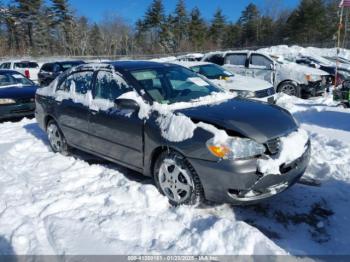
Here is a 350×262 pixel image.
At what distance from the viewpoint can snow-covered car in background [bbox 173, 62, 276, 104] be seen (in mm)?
8484

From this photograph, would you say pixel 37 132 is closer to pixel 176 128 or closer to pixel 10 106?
pixel 10 106

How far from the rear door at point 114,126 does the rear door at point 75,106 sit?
0.21 m

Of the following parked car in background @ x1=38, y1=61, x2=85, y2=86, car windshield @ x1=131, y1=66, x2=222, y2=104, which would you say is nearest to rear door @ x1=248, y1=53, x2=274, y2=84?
car windshield @ x1=131, y1=66, x2=222, y2=104

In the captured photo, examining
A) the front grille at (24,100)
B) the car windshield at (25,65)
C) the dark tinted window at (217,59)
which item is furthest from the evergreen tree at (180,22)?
the front grille at (24,100)

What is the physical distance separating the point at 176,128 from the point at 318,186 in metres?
2.07

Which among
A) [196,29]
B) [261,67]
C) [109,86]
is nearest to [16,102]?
[109,86]

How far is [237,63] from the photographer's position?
478 inches

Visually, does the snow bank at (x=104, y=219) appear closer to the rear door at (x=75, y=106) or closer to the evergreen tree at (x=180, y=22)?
the rear door at (x=75, y=106)

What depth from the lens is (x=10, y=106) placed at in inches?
350

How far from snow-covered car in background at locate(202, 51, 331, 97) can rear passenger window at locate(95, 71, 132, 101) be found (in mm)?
7853

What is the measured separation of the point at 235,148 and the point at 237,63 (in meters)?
9.21

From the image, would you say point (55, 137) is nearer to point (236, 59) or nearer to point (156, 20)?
point (236, 59)

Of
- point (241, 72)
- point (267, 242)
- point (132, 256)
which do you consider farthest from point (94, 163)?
point (241, 72)

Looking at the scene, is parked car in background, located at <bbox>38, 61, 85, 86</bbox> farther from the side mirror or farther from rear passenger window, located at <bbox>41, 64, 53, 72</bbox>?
the side mirror
